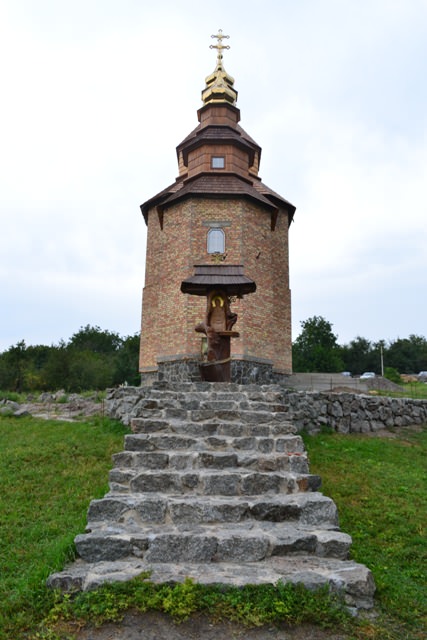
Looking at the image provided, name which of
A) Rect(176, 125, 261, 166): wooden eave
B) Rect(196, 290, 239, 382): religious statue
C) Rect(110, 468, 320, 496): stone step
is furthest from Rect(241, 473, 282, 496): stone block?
Rect(176, 125, 261, 166): wooden eave

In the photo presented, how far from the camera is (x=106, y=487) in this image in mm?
6289

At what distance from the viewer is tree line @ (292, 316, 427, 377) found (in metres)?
45.9

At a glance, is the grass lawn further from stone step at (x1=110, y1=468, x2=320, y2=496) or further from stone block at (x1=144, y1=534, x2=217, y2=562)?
stone step at (x1=110, y1=468, x2=320, y2=496)

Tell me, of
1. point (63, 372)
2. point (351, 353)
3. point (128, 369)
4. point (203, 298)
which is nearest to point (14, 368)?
point (63, 372)

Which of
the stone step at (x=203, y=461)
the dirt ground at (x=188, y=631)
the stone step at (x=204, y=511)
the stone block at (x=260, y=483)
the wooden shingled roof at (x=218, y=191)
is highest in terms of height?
the wooden shingled roof at (x=218, y=191)

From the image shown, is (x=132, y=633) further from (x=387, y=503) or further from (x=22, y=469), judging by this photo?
(x=22, y=469)

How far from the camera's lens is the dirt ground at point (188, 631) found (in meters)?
2.98

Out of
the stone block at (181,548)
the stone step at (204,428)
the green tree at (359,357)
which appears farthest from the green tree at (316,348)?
the stone block at (181,548)

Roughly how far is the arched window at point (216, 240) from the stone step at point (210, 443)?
1183cm

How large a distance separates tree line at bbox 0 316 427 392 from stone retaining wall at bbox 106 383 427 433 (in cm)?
1318

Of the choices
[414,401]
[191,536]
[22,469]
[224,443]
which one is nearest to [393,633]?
[191,536]

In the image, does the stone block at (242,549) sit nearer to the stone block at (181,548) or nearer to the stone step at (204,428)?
the stone block at (181,548)

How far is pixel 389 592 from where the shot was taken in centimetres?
370

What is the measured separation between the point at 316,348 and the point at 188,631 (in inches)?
1789
